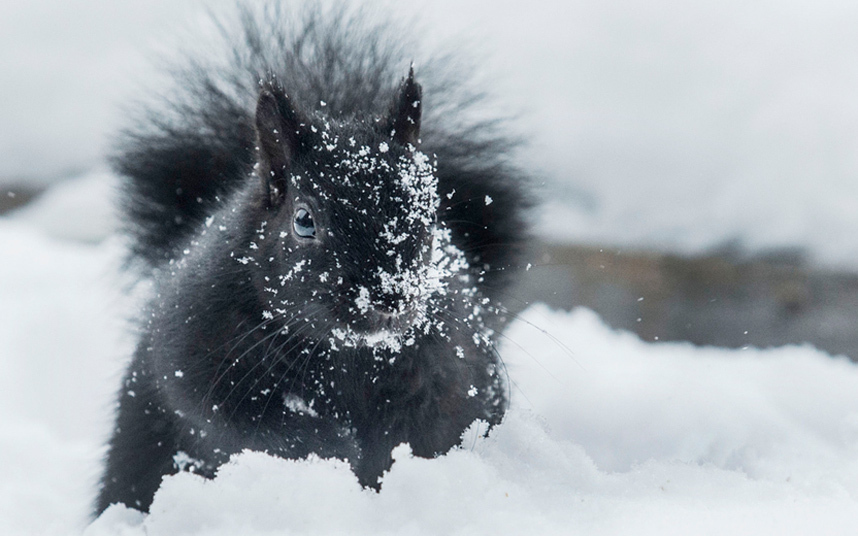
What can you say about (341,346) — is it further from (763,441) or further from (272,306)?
(763,441)

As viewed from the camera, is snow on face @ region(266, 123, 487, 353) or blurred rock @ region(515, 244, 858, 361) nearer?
snow on face @ region(266, 123, 487, 353)

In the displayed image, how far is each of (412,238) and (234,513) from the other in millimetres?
510

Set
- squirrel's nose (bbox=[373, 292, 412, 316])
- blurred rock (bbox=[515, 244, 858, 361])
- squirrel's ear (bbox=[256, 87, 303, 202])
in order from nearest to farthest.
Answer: squirrel's nose (bbox=[373, 292, 412, 316]) → squirrel's ear (bbox=[256, 87, 303, 202]) → blurred rock (bbox=[515, 244, 858, 361])

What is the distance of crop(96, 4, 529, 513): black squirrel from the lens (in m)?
1.03

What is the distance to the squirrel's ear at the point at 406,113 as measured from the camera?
1.16 metres

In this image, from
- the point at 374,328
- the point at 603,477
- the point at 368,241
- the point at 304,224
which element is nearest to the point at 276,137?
the point at 304,224

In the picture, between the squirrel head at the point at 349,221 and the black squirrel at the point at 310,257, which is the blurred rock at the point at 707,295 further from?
the squirrel head at the point at 349,221

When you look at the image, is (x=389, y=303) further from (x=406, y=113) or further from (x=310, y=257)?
(x=406, y=113)

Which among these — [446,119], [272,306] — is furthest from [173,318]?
[446,119]

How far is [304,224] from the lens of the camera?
3.45 feet

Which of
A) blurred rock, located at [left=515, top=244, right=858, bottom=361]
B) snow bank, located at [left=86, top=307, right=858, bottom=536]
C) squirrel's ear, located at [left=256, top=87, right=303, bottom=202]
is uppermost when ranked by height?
blurred rock, located at [left=515, top=244, right=858, bottom=361]

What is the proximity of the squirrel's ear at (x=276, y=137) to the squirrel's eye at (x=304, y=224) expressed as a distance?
10 cm

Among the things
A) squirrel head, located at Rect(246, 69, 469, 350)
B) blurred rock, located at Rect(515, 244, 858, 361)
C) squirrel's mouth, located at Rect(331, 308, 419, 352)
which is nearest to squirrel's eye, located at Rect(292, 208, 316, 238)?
squirrel head, located at Rect(246, 69, 469, 350)

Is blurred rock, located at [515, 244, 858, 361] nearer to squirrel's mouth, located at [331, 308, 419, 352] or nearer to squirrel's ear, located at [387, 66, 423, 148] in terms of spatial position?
squirrel's ear, located at [387, 66, 423, 148]
